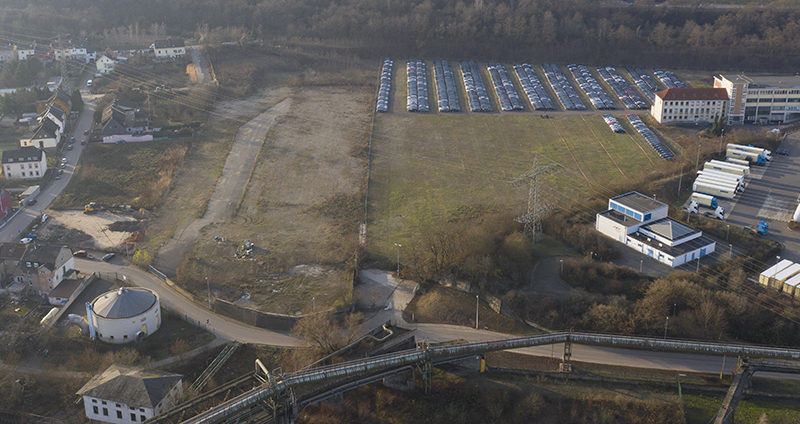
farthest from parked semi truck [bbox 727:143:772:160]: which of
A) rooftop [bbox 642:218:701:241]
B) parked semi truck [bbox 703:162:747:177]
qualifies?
rooftop [bbox 642:218:701:241]

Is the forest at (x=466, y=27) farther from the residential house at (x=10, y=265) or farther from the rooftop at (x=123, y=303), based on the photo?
the rooftop at (x=123, y=303)

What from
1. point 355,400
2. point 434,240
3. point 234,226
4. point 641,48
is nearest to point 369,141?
point 234,226

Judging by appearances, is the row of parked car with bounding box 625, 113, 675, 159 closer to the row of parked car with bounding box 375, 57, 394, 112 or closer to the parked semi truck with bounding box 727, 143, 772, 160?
the parked semi truck with bounding box 727, 143, 772, 160

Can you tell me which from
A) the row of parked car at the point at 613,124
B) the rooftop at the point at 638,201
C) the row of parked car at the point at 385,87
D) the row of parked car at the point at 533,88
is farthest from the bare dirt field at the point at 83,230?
the row of parked car at the point at 613,124

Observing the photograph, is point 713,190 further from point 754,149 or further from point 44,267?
point 44,267

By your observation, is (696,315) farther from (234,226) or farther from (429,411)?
(234,226)

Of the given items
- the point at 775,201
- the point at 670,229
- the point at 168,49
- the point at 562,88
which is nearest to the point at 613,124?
the point at 562,88
